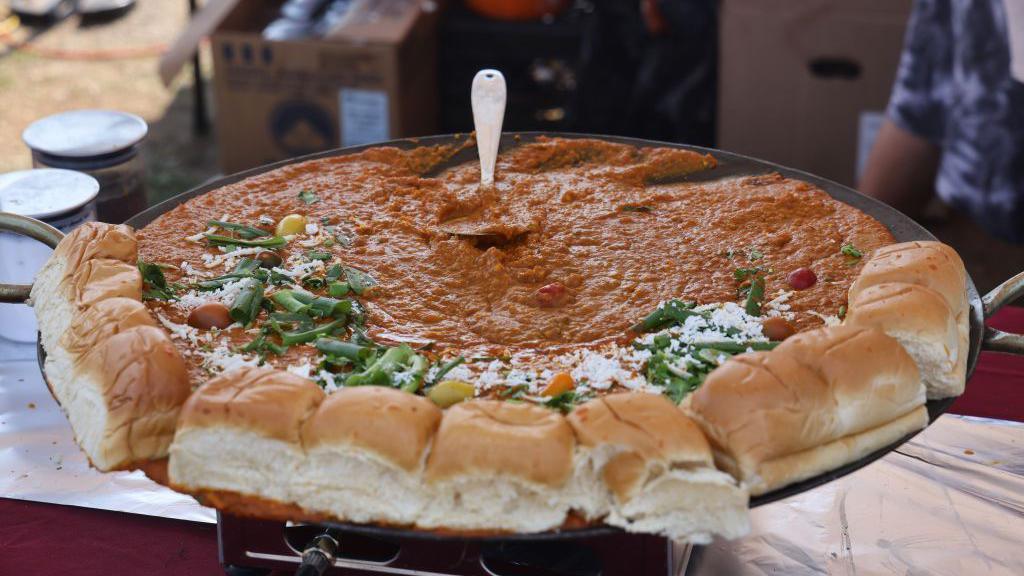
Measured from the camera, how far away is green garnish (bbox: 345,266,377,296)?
1.92m

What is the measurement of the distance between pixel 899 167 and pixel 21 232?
3199mm

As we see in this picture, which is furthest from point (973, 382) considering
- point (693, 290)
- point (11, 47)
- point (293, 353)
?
point (11, 47)

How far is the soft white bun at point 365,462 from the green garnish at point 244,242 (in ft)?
2.20

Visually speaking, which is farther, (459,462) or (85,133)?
(85,133)

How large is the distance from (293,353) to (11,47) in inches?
228

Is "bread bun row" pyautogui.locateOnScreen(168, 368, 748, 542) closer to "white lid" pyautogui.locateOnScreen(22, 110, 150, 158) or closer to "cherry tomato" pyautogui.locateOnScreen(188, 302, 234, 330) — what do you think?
"cherry tomato" pyautogui.locateOnScreen(188, 302, 234, 330)

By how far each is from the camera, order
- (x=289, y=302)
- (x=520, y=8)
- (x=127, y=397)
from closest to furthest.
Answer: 1. (x=127, y=397)
2. (x=289, y=302)
3. (x=520, y=8)

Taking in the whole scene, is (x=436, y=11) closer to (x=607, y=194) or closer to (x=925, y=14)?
(x=925, y=14)

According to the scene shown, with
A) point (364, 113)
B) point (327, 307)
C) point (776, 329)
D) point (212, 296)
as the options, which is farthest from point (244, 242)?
point (364, 113)

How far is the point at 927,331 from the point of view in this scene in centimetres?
160

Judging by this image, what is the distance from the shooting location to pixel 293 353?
5.70 ft

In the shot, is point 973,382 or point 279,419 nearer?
point 279,419

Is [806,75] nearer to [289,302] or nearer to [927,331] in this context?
[927,331]

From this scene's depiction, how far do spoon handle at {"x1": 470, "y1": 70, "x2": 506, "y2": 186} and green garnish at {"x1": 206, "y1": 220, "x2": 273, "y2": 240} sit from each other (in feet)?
1.63
